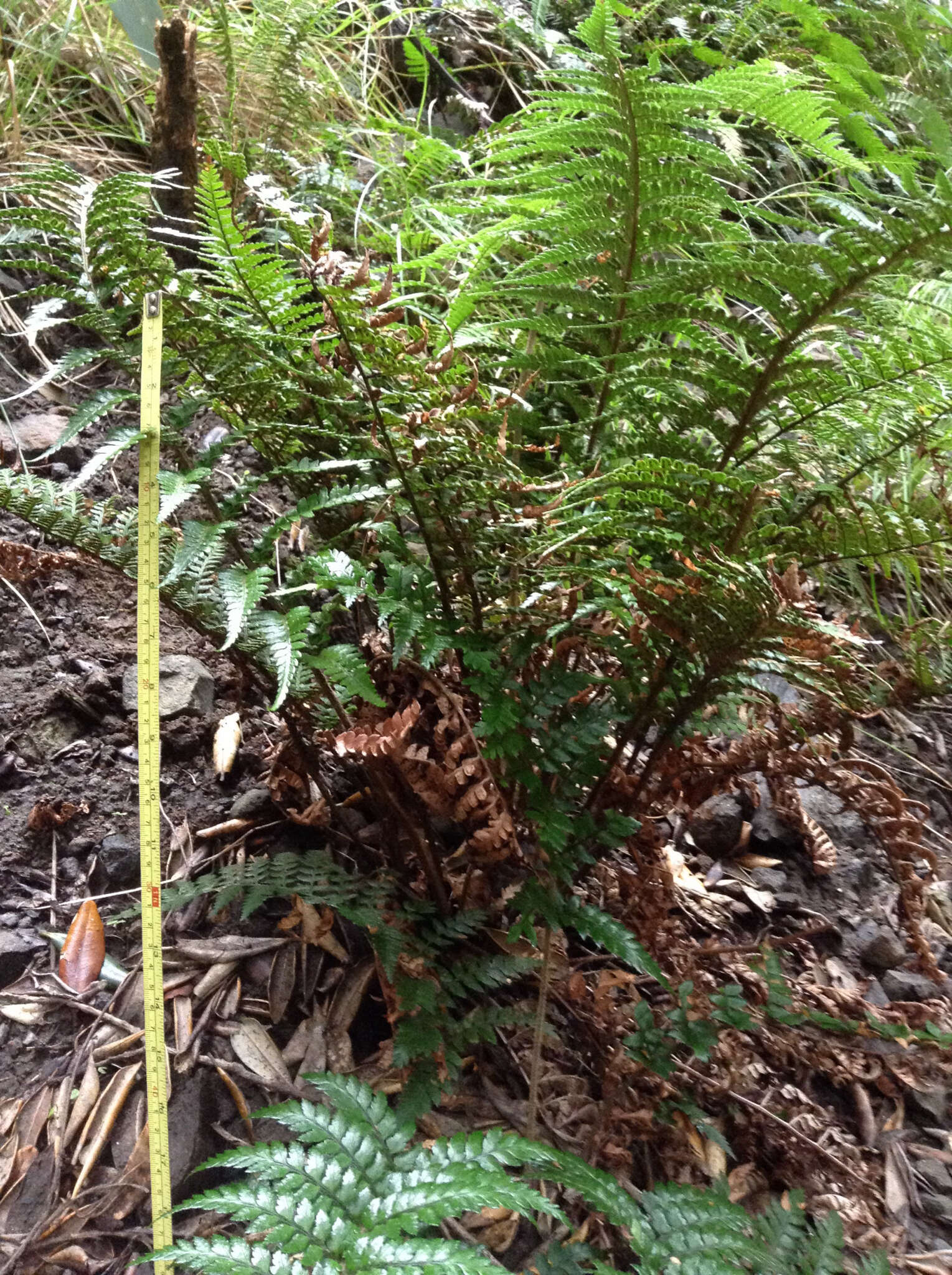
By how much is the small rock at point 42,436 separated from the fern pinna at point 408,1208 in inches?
69.8

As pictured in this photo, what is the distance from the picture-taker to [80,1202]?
1.33 meters

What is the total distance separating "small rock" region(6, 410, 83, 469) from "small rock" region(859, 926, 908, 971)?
2.42 meters

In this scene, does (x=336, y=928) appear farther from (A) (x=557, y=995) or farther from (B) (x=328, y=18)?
(B) (x=328, y=18)

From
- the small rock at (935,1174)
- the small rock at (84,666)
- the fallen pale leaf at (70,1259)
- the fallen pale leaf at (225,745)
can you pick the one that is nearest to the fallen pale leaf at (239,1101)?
the fallen pale leaf at (70,1259)

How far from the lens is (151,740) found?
1.29 metres

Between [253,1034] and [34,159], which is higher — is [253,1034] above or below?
below

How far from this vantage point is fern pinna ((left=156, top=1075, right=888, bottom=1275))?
97 centimetres

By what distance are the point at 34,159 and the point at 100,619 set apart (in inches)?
63.4

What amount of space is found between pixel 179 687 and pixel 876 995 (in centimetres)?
182

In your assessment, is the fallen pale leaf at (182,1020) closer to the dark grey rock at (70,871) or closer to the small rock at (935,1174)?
the dark grey rock at (70,871)

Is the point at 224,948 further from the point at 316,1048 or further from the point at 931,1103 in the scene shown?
the point at 931,1103

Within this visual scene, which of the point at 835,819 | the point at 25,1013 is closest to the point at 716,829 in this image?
the point at 835,819

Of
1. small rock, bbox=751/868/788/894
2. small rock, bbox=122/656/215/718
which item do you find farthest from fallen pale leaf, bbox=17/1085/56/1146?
small rock, bbox=751/868/788/894

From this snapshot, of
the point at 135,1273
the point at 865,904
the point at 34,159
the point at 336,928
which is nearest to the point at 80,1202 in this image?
the point at 135,1273
